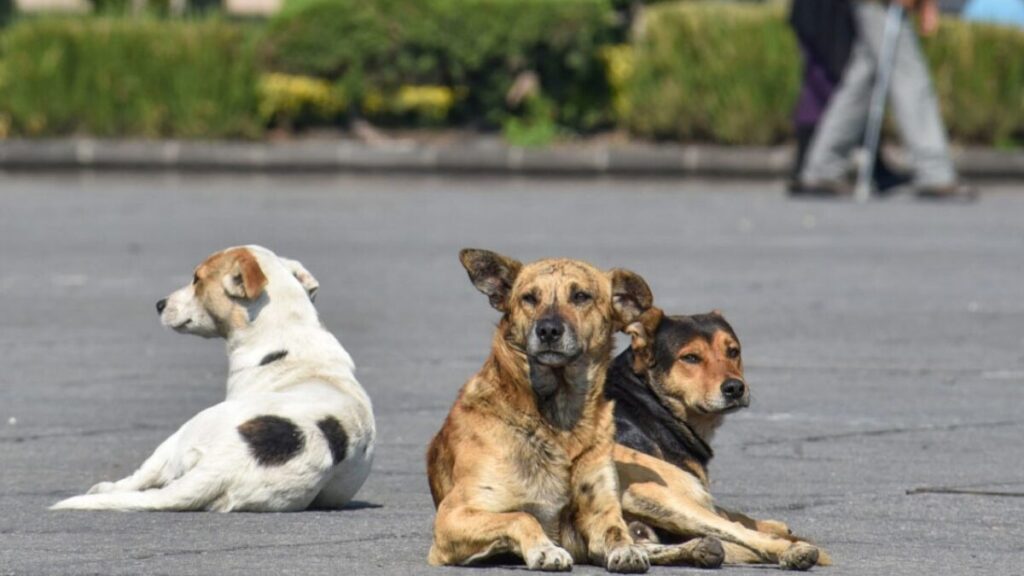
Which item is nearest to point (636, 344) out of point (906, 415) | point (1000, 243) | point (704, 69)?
point (906, 415)

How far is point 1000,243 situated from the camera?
15.7 metres

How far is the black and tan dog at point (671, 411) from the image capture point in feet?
20.1

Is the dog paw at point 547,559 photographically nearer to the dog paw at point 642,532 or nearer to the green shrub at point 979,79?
the dog paw at point 642,532

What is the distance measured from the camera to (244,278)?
733cm

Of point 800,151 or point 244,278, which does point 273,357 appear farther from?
point 800,151

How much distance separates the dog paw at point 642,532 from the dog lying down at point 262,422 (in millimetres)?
1117

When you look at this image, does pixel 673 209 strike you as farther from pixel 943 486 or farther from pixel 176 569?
pixel 176 569

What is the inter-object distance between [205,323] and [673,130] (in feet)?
47.7

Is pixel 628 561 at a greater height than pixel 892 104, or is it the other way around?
pixel 628 561

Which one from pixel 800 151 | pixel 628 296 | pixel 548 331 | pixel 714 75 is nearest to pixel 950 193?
pixel 800 151

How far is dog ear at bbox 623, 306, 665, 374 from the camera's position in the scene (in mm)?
6438

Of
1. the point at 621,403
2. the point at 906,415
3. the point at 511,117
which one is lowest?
the point at 511,117

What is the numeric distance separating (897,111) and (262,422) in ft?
40.0

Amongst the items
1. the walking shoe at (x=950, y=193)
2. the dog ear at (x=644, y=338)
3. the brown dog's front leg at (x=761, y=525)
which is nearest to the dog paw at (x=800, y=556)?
the brown dog's front leg at (x=761, y=525)
